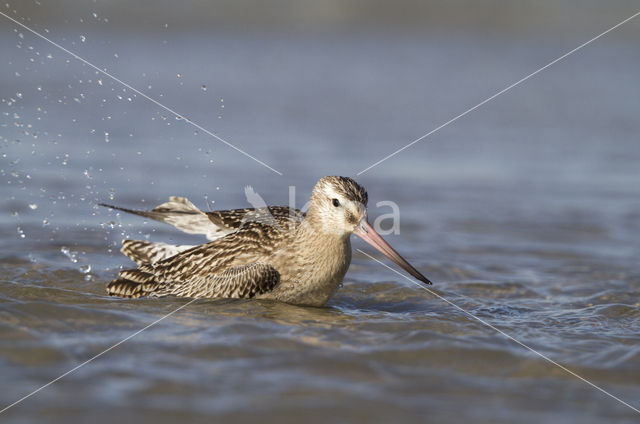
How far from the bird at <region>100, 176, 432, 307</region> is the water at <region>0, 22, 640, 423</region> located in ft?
0.45

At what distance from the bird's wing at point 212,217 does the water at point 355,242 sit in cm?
65

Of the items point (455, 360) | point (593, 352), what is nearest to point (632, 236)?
point (593, 352)

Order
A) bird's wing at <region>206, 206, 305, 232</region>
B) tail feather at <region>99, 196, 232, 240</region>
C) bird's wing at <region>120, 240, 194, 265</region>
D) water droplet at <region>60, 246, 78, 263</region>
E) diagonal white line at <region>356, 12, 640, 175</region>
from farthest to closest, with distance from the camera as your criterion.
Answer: diagonal white line at <region>356, 12, 640, 175</region> < water droplet at <region>60, 246, 78, 263</region> < bird's wing at <region>120, 240, 194, 265</region> < bird's wing at <region>206, 206, 305, 232</region> < tail feather at <region>99, 196, 232, 240</region>

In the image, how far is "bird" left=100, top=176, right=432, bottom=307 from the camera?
210 inches

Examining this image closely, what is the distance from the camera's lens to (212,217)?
225 inches

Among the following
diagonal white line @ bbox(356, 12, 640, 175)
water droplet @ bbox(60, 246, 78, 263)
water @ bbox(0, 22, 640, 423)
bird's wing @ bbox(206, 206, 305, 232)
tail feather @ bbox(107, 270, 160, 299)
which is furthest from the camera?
diagonal white line @ bbox(356, 12, 640, 175)

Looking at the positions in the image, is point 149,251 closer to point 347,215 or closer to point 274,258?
point 274,258

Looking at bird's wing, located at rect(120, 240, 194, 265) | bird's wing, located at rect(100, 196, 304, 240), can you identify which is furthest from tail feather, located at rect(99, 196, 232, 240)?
bird's wing, located at rect(120, 240, 194, 265)

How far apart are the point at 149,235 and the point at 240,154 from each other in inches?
117

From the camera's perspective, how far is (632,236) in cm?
783

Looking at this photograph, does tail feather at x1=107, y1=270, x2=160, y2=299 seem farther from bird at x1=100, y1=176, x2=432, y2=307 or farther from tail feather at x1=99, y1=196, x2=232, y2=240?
tail feather at x1=99, y1=196, x2=232, y2=240

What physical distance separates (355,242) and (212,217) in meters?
2.32

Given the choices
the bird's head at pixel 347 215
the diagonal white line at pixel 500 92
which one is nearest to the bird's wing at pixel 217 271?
the bird's head at pixel 347 215

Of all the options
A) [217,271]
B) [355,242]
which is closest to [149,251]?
[217,271]
